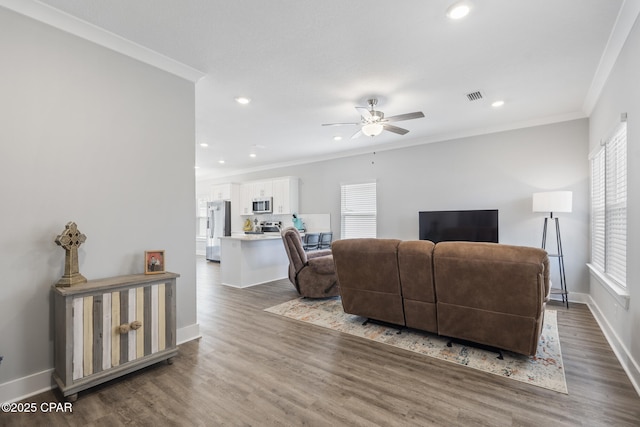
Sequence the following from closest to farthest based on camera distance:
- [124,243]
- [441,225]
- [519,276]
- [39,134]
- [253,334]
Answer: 1. [39,134]
2. [519,276]
3. [124,243]
4. [253,334]
5. [441,225]

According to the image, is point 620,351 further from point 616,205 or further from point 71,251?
point 71,251

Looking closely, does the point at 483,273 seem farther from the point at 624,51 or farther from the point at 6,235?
the point at 6,235

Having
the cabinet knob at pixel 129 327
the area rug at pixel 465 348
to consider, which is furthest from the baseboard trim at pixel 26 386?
the area rug at pixel 465 348

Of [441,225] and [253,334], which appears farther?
[441,225]

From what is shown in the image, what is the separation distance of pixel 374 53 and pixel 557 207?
3296 millimetres

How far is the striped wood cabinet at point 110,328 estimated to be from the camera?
206cm

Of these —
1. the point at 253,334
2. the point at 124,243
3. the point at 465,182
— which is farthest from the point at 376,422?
the point at 465,182

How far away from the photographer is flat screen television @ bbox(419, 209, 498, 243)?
4.85 m

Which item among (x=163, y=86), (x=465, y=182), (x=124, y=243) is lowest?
(x=124, y=243)

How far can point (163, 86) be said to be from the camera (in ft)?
9.66

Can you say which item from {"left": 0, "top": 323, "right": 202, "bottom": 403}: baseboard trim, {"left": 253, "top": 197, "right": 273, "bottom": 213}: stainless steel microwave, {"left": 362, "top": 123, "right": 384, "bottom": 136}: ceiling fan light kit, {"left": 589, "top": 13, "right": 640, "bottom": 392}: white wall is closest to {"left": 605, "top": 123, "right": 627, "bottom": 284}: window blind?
{"left": 589, "top": 13, "right": 640, "bottom": 392}: white wall

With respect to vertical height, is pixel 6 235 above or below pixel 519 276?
above

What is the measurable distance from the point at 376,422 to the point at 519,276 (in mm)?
1598

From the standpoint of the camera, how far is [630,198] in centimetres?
243
